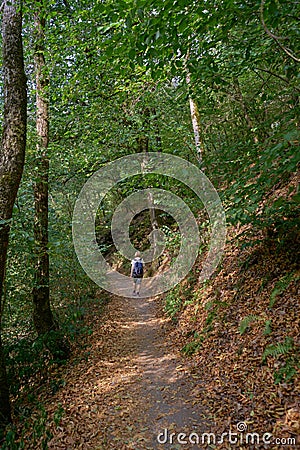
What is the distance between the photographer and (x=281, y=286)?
5.05m

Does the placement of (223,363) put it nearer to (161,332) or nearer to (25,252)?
(161,332)

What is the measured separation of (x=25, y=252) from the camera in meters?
7.23

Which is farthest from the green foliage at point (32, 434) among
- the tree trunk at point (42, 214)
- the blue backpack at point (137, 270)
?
the blue backpack at point (137, 270)

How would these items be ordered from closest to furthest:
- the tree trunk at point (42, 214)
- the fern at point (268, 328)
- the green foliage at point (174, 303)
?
1. the fern at point (268, 328)
2. the tree trunk at point (42, 214)
3. the green foliage at point (174, 303)

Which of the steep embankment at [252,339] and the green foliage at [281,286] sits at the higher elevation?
the green foliage at [281,286]

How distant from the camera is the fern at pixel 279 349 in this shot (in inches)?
159

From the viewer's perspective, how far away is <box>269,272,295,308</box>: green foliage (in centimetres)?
497

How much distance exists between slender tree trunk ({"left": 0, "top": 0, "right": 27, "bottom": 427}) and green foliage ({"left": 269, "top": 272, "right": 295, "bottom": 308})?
4.28 metres

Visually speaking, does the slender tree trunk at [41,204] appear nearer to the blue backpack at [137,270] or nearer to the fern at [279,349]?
the blue backpack at [137,270]

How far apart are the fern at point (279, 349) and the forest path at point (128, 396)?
4.02ft

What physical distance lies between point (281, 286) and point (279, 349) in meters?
1.22

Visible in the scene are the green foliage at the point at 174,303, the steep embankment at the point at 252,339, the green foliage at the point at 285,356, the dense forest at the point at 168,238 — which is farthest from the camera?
the green foliage at the point at 174,303

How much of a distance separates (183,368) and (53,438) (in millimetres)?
2488

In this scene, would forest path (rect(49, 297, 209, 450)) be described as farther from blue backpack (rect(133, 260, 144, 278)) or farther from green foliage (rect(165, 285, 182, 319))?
blue backpack (rect(133, 260, 144, 278))
